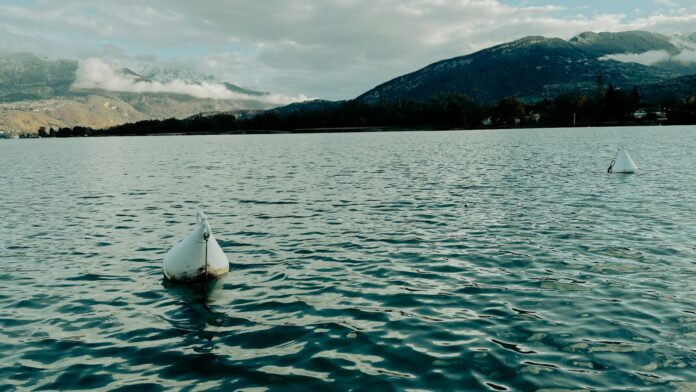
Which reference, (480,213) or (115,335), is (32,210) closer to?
(115,335)

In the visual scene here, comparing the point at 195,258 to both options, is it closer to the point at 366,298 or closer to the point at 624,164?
the point at 366,298

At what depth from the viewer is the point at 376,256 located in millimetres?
22266

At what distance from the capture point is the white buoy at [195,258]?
1867 cm

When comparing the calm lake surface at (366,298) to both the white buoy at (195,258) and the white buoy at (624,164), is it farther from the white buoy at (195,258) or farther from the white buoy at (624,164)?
the white buoy at (624,164)

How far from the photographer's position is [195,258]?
738 inches

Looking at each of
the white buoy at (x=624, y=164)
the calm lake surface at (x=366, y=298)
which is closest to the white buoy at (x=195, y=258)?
the calm lake surface at (x=366, y=298)

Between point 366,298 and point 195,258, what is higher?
point 195,258

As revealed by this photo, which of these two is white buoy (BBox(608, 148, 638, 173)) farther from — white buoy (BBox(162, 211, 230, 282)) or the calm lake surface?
white buoy (BBox(162, 211, 230, 282))

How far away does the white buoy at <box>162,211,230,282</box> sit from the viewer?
1867 cm

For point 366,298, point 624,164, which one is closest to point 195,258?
point 366,298

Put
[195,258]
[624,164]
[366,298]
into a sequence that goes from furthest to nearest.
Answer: [624,164] → [195,258] → [366,298]

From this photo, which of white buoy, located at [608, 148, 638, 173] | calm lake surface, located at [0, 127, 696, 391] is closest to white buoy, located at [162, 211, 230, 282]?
calm lake surface, located at [0, 127, 696, 391]

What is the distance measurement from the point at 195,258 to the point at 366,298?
6865 millimetres

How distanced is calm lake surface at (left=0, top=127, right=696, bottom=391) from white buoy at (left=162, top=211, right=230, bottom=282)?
60 cm
